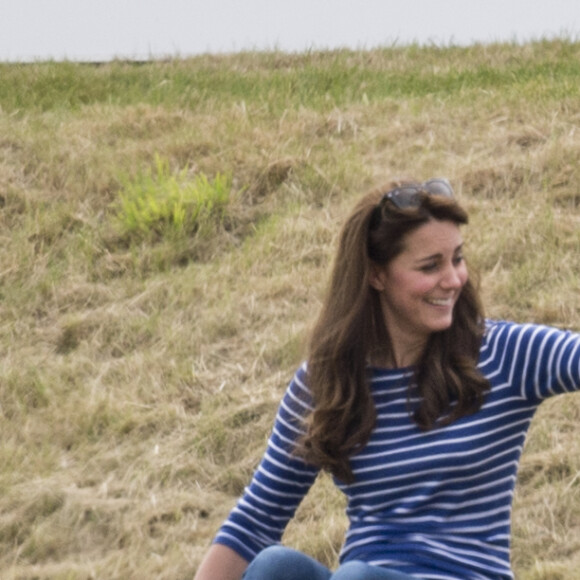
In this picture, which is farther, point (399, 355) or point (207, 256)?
point (207, 256)

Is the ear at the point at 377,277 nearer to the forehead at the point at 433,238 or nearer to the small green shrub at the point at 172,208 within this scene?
the forehead at the point at 433,238

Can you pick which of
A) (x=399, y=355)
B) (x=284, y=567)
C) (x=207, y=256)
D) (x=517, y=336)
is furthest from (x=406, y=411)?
(x=207, y=256)

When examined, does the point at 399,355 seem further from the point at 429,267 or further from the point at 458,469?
the point at 458,469

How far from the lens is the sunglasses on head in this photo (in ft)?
9.46

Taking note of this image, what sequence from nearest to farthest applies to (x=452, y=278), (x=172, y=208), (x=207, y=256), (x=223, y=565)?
(x=452, y=278) < (x=223, y=565) < (x=207, y=256) < (x=172, y=208)

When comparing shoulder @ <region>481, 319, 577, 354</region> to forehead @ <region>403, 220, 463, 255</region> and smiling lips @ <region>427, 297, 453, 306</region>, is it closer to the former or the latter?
smiling lips @ <region>427, 297, 453, 306</region>

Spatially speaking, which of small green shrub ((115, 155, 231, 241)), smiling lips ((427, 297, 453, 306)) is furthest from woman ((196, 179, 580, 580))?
small green shrub ((115, 155, 231, 241))

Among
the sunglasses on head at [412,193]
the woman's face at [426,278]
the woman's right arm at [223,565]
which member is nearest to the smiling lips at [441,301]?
the woman's face at [426,278]

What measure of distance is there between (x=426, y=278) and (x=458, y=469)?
16.7 inches

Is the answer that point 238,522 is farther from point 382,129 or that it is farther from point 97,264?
point 382,129

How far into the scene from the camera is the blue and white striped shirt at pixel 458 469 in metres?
2.78

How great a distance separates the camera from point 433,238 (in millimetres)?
2900

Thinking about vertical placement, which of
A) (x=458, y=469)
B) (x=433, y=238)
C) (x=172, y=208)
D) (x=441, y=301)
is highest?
(x=433, y=238)

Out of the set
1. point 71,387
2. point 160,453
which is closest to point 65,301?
point 71,387
